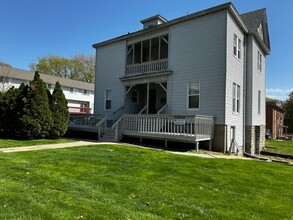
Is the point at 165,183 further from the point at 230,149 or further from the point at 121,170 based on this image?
the point at 230,149

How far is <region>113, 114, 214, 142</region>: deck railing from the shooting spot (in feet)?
36.2

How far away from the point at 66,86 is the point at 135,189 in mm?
41742

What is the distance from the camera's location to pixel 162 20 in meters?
17.7

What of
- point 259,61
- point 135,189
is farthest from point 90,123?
point 259,61

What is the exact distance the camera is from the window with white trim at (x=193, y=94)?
13.5 meters

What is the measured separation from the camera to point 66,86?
43.6 metres

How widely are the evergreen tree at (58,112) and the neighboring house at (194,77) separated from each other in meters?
3.20

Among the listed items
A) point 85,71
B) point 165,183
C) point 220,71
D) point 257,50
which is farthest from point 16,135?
point 85,71

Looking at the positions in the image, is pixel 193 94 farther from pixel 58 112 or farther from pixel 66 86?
pixel 66 86

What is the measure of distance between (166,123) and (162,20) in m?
9.23

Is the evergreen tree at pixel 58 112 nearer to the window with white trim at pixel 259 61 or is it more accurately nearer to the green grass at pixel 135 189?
the green grass at pixel 135 189

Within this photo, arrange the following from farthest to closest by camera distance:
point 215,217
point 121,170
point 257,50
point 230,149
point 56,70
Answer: point 56,70 → point 257,50 → point 230,149 → point 121,170 → point 215,217

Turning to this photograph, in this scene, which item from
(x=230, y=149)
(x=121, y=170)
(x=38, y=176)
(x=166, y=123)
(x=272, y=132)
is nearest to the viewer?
(x=38, y=176)

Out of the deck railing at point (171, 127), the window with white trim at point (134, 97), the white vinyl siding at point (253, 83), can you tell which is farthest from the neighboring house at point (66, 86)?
the white vinyl siding at point (253, 83)
